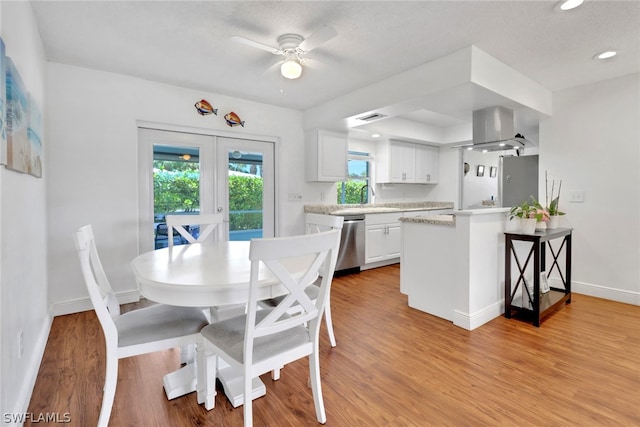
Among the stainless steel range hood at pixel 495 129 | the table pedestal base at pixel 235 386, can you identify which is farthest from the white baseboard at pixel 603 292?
the table pedestal base at pixel 235 386

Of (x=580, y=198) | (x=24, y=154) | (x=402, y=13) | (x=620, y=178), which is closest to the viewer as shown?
(x=24, y=154)

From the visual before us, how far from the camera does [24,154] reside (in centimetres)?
182

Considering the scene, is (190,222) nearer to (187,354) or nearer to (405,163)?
(187,354)

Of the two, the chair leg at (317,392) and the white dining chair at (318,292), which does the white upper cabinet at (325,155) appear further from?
the chair leg at (317,392)

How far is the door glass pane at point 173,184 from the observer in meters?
3.56

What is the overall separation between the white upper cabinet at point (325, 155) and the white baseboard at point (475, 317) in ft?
8.43

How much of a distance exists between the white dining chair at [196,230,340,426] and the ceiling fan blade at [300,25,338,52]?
1.41 metres

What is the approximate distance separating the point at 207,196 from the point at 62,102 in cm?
162

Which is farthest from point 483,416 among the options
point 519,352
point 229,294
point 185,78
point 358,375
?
point 185,78

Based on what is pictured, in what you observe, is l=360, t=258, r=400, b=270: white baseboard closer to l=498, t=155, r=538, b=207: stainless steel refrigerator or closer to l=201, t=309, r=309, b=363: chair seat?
l=498, t=155, r=538, b=207: stainless steel refrigerator

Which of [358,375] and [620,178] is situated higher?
[620,178]

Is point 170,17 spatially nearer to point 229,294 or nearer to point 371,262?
point 229,294

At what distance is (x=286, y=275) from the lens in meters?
1.35

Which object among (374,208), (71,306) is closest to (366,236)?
(374,208)
